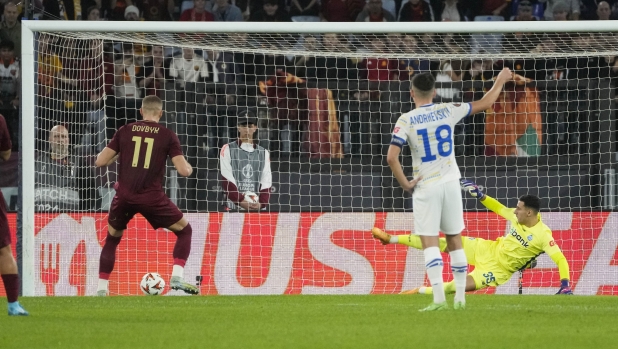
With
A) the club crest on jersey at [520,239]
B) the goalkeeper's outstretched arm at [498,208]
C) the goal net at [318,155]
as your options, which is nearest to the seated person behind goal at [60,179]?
the goal net at [318,155]

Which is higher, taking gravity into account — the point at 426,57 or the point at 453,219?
the point at 426,57

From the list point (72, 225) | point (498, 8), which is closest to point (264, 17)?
point (498, 8)

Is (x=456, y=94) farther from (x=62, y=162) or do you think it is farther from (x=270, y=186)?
(x=62, y=162)

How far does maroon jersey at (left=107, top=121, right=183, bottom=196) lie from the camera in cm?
1100

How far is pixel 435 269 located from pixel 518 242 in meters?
3.99

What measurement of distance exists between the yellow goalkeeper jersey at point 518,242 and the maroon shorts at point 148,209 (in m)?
3.59

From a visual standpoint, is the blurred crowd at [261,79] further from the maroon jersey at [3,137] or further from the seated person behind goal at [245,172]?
the maroon jersey at [3,137]

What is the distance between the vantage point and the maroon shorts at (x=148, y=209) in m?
11.0

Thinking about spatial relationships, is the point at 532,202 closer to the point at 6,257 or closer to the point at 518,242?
the point at 518,242

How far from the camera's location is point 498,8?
56.3 feet

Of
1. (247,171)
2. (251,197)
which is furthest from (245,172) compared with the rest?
(251,197)

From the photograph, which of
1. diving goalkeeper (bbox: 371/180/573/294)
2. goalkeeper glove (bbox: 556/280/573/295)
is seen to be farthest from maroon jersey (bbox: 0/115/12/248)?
goalkeeper glove (bbox: 556/280/573/295)

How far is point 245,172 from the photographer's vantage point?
44.2 feet

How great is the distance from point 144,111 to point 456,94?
15.2ft
